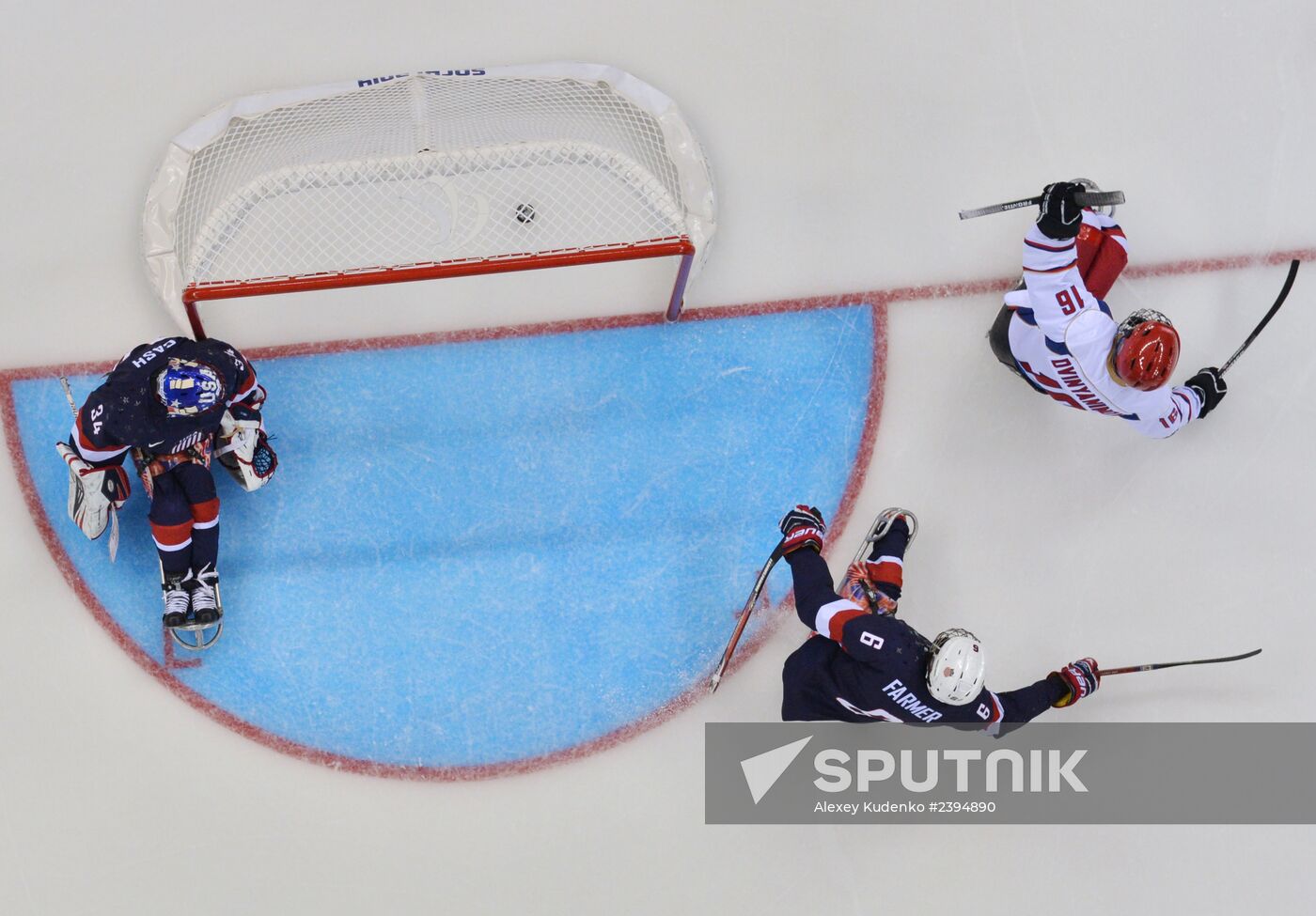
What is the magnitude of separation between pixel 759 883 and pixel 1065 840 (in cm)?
140

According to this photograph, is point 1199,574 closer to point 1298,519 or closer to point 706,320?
point 1298,519

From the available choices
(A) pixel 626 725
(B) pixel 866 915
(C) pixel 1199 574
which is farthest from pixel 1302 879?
(A) pixel 626 725

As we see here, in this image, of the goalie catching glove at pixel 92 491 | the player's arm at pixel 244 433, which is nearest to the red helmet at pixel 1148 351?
the player's arm at pixel 244 433

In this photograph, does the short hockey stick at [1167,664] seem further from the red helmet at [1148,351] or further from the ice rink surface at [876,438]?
the red helmet at [1148,351]

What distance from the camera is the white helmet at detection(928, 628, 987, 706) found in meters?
4.22

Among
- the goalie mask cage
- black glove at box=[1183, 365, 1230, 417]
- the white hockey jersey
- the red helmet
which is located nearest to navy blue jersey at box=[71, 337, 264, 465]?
the goalie mask cage

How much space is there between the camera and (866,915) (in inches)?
202

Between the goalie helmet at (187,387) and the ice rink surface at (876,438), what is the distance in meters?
0.76

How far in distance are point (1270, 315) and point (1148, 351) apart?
1.24 metres

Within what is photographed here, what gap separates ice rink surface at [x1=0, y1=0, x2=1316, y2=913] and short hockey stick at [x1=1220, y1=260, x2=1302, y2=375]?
0.08 m

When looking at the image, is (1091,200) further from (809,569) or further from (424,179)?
(424,179)

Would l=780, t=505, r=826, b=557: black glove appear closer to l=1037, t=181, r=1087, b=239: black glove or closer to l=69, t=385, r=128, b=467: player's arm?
l=1037, t=181, r=1087, b=239: black glove

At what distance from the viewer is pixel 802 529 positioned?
4.75 meters

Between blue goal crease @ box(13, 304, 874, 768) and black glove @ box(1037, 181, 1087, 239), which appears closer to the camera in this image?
black glove @ box(1037, 181, 1087, 239)
